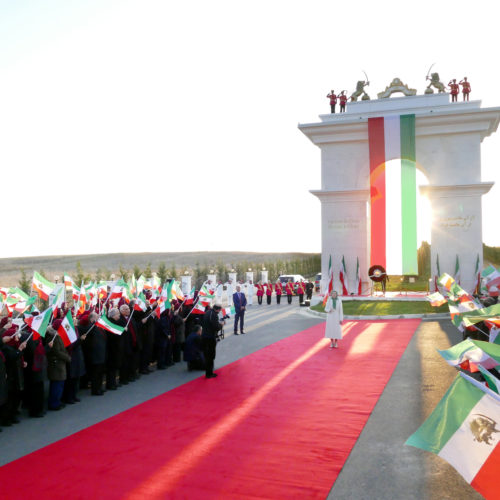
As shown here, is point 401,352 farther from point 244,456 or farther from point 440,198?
point 440,198

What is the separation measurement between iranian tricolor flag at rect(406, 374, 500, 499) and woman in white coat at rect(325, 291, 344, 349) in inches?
401

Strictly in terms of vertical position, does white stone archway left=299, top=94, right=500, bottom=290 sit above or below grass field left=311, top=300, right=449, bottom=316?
above

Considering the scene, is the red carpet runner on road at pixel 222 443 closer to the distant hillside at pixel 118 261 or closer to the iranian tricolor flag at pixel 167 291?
the iranian tricolor flag at pixel 167 291

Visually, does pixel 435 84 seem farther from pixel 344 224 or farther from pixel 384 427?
pixel 384 427

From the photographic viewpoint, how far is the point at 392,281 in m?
34.6

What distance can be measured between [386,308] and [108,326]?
14.9 meters

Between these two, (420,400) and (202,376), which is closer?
(420,400)

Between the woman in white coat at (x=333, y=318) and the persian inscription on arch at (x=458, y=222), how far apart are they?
13.5m

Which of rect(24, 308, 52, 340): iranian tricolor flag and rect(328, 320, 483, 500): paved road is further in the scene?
rect(24, 308, 52, 340): iranian tricolor flag

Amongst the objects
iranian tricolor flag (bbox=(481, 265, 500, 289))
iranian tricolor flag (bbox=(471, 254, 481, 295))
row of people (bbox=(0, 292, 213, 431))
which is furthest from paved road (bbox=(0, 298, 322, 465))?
iranian tricolor flag (bbox=(471, 254, 481, 295))

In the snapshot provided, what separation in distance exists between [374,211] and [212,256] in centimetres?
9862

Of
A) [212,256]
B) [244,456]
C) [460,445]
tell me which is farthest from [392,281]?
[212,256]

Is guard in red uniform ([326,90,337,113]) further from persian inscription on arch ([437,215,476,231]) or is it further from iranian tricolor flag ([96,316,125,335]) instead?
iranian tricolor flag ([96,316,125,335])

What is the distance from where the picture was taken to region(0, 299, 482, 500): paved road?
5.55 metres
